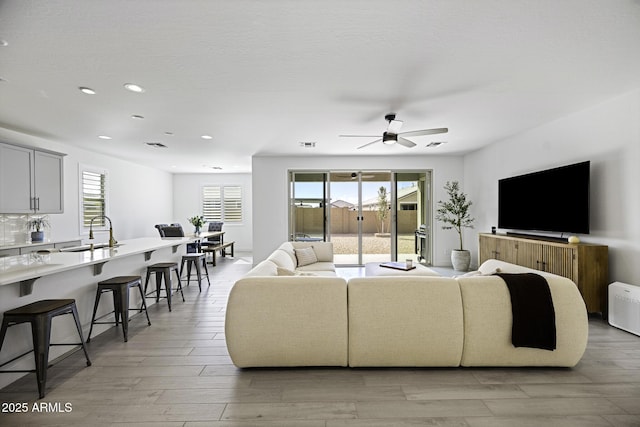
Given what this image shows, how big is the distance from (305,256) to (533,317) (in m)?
3.17

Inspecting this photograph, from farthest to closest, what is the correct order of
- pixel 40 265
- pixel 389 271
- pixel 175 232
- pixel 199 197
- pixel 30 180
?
pixel 199 197 < pixel 175 232 < pixel 30 180 < pixel 389 271 < pixel 40 265

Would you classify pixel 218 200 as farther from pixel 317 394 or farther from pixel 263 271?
pixel 317 394

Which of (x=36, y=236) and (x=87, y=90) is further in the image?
(x=36, y=236)

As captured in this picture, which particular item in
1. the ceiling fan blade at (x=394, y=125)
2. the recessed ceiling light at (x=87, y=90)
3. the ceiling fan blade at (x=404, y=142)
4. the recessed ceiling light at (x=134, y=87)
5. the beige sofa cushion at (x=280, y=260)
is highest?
the recessed ceiling light at (x=134, y=87)

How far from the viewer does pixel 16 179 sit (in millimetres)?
4520

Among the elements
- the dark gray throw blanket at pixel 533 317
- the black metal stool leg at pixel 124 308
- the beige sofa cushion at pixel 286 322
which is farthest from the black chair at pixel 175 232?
the dark gray throw blanket at pixel 533 317

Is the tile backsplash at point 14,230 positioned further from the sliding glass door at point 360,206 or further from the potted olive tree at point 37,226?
the sliding glass door at point 360,206

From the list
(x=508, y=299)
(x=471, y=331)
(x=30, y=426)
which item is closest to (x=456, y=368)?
(x=471, y=331)

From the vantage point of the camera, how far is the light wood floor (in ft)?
6.14

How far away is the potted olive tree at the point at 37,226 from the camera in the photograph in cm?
485

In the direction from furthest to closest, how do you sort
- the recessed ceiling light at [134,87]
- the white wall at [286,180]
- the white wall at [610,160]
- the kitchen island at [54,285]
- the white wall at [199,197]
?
the white wall at [199,197] → the white wall at [286,180] → the white wall at [610,160] → the recessed ceiling light at [134,87] → the kitchen island at [54,285]

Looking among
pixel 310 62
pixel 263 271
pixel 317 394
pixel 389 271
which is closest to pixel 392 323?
pixel 317 394

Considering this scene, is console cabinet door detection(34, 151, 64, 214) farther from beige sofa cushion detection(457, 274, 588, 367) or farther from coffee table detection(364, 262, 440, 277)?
beige sofa cushion detection(457, 274, 588, 367)

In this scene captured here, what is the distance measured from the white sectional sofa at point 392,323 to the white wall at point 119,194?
4798 mm
